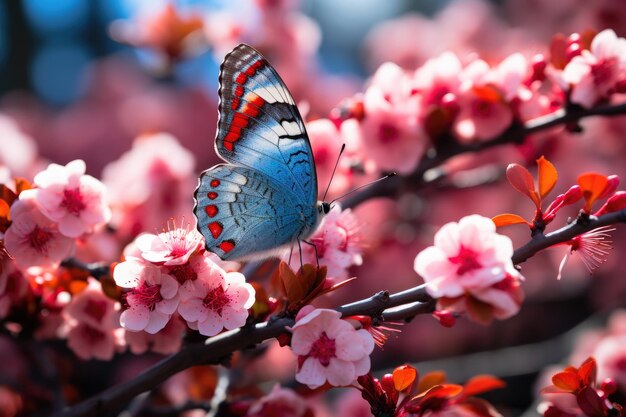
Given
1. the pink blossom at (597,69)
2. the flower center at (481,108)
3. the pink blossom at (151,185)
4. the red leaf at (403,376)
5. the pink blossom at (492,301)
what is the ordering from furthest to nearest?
the pink blossom at (151,185)
the flower center at (481,108)
the pink blossom at (597,69)
the red leaf at (403,376)
the pink blossom at (492,301)

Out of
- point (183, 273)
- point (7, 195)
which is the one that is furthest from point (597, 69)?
point (7, 195)

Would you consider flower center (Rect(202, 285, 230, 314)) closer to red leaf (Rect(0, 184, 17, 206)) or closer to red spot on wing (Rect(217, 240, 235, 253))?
red spot on wing (Rect(217, 240, 235, 253))

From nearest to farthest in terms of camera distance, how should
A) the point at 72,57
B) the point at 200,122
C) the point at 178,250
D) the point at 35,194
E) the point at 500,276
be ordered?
the point at 500,276 < the point at 178,250 < the point at 35,194 < the point at 200,122 < the point at 72,57

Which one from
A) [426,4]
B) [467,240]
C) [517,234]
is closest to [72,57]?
[426,4]

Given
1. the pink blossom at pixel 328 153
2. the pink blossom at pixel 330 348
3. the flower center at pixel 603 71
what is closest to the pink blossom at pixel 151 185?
the pink blossom at pixel 328 153

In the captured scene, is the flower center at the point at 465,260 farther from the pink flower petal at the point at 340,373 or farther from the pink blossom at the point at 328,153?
the pink blossom at the point at 328,153

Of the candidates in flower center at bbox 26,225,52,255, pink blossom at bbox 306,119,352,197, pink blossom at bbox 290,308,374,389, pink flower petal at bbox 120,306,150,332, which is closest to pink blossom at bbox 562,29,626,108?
pink blossom at bbox 306,119,352,197

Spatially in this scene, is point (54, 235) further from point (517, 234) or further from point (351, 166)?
point (517, 234)
